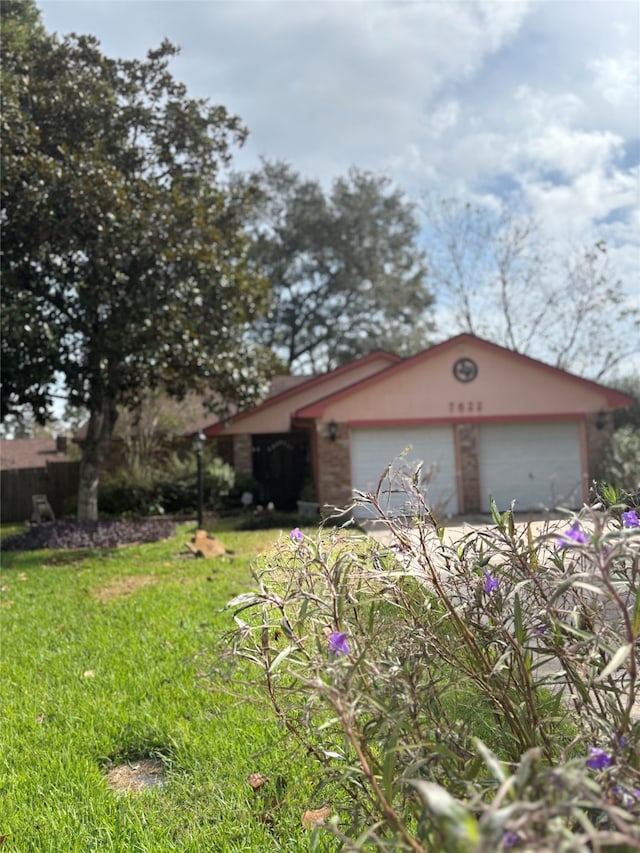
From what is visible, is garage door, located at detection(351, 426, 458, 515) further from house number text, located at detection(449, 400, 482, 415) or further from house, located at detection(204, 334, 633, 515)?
house number text, located at detection(449, 400, 482, 415)

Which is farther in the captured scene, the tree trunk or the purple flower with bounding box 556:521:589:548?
the tree trunk

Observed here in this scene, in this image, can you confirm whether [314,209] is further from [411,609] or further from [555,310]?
[411,609]

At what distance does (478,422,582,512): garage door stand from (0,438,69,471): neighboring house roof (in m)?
23.5

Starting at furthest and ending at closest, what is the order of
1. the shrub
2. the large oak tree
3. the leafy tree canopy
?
the leafy tree canopy
the shrub
the large oak tree

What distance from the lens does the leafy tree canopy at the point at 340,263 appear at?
95.3 ft

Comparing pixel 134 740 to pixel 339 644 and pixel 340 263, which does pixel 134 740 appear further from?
pixel 340 263

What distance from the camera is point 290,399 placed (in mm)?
18906

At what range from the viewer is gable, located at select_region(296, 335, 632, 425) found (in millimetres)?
15875

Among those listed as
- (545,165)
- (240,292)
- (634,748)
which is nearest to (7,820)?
(634,748)

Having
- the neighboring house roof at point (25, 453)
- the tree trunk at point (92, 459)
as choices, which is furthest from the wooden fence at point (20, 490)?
the neighboring house roof at point (25, 453)

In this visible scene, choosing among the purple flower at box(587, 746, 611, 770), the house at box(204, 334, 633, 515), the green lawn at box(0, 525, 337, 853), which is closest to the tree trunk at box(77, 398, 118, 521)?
the house at box(204, 334, 633, 515)

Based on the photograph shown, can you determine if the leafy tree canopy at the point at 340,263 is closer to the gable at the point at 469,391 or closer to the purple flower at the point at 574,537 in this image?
the gable at the point at 469,391

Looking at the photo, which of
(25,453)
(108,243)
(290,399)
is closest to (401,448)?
(290,399)

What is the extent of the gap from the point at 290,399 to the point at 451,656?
1729 cm
